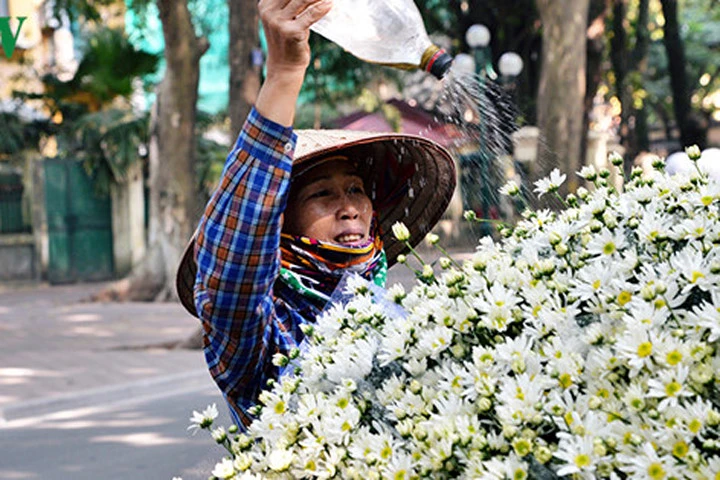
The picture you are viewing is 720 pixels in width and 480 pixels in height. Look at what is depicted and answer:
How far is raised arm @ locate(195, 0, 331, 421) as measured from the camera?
6.02ft

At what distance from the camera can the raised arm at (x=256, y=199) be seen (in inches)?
72.2

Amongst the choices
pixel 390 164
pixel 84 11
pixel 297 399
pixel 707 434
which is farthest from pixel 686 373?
pixel 84 11

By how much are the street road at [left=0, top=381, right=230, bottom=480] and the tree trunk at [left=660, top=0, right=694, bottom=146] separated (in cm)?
1528

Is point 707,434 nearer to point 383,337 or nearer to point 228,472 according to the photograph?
point 383,337

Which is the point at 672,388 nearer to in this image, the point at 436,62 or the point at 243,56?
the point at 436,62

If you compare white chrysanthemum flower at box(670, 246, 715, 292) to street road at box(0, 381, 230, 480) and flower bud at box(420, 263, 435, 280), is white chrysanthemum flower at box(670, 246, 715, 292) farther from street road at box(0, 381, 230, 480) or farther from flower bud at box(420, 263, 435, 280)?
street road at box(0, 381, 230, 480)

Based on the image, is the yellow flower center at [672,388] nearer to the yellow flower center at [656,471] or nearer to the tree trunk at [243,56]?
the yellow flower center at [656,471]

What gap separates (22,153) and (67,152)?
855 mm

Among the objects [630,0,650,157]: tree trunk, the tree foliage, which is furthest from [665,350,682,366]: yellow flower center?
[630,0,650,157]: tree trunk

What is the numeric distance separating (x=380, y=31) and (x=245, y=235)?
3.47 ft

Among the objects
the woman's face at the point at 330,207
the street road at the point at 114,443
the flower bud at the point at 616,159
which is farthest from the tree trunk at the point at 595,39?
the flower bud at the point at 616,159

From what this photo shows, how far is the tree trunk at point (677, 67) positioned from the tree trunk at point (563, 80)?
9.73m

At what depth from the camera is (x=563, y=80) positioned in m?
12.7

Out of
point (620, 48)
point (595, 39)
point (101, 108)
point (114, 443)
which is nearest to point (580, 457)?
point (114, 443)
